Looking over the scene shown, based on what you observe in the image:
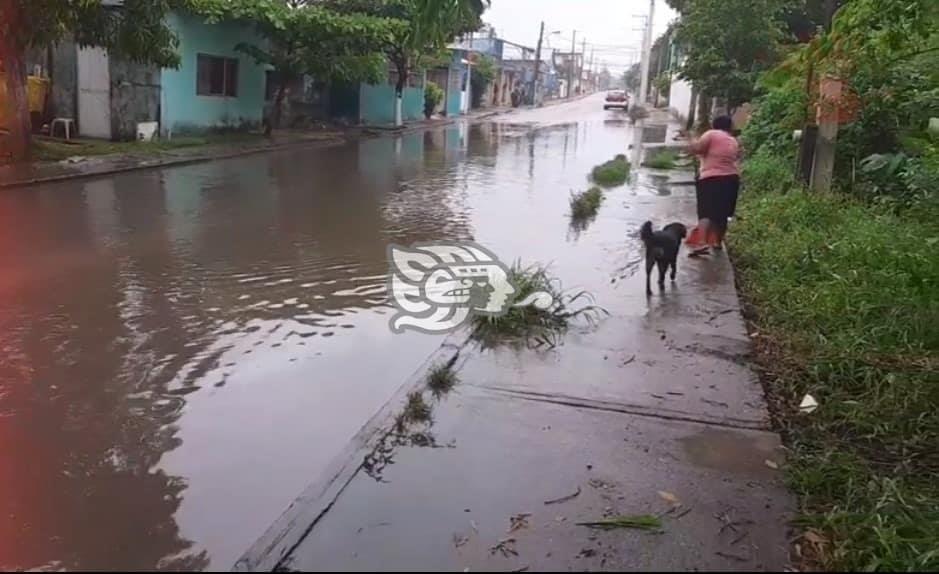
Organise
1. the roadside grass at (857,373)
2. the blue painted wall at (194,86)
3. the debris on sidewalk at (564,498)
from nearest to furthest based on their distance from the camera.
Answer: the roadside grass at (857,373), the debris on sidewalk at (564,498), the blue painted wall at (194,86)

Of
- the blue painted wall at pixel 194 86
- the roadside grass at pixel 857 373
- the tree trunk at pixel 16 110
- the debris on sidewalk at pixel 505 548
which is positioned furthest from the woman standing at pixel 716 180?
the blue painted wall at pixel 194 86

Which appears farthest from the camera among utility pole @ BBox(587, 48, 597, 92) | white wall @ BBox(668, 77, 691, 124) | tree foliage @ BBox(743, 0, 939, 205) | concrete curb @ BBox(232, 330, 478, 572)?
utility pole @ BBox(587, 48, 597, 92)

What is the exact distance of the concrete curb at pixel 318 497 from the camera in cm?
307

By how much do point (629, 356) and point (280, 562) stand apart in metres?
3.10

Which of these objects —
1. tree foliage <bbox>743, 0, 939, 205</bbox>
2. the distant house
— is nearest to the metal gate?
the distant house

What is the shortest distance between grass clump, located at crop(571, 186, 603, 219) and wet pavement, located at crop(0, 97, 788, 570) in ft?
6.45

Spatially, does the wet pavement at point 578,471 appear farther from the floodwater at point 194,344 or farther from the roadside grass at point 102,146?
the roadside grass at point 102,146

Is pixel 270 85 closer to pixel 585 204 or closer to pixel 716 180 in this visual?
pixel 585 204

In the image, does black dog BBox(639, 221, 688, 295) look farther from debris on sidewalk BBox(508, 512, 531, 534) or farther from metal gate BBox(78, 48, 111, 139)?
metal gate BBox(78, 48, 111, 139)

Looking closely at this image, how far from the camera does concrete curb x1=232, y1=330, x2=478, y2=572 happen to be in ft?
10.1

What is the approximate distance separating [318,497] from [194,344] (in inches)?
106

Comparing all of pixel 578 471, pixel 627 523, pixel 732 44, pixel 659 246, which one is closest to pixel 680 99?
pixel 732 44

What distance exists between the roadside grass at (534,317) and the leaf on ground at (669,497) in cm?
219

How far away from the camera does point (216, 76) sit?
22672 millimetres
